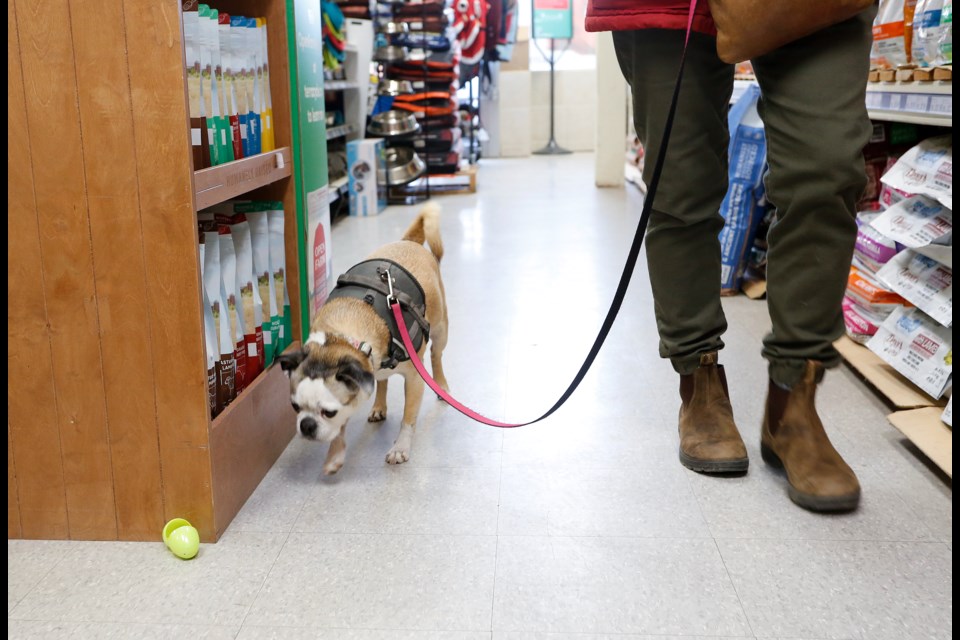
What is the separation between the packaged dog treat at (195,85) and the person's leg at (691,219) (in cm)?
76

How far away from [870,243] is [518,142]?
7.20m

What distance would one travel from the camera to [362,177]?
5230 mm

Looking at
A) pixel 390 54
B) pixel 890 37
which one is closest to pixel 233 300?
pixel 890 37

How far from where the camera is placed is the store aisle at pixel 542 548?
122 cm

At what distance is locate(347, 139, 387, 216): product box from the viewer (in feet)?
17.2

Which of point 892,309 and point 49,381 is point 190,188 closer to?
point 49,381

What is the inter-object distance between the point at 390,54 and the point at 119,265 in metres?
4.84

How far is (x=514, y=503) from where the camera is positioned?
5.24 ft

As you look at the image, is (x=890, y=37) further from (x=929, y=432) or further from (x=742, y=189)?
(x=742, y=189)

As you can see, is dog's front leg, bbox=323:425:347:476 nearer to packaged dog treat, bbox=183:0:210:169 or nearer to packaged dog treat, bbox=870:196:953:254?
packaged dog treat, bbox=183:0:210:169

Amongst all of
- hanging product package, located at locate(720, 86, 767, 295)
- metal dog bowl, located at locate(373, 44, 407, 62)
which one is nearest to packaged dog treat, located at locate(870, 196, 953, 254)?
hanging product package, located at locate(720, 86, 767, 295)

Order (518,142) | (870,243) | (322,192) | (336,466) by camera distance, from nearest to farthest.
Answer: (336,466) → (322,192) → (870,243) → (518,142)

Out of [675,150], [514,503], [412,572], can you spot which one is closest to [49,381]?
[412,572]

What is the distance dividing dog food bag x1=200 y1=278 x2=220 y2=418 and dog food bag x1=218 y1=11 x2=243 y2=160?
305 millimetres
